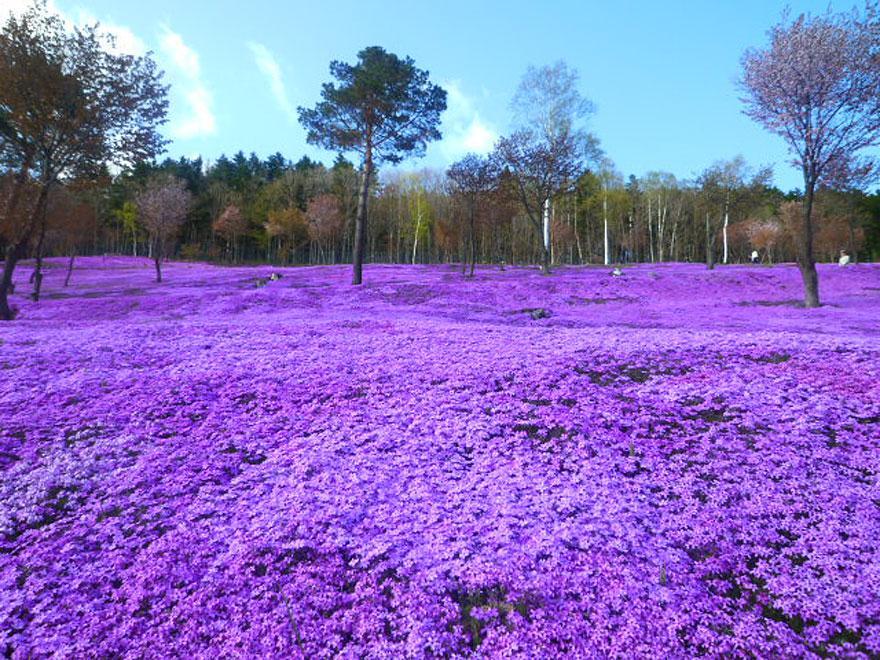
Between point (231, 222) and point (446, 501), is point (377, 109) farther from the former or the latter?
point (231, 222)

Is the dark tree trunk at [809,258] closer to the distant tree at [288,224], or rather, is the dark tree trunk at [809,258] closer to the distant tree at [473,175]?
the distant tree at [473,175]

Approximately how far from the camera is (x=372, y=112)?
3088cm

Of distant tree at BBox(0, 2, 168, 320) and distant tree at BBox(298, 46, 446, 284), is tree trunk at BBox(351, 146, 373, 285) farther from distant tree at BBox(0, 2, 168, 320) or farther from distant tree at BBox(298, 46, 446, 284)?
distant tree at BBox(0, 2, 168, 320)

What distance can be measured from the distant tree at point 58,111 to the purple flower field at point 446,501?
45.4 feet

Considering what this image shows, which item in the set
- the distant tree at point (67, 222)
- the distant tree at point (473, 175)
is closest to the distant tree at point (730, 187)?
the distant tree at point (473, 175)

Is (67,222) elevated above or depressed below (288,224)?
below

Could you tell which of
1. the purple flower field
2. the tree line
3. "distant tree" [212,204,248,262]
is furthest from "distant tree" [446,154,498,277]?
"distant tree" [212,204,248,262]

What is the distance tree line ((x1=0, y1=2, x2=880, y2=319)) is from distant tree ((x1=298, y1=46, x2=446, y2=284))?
105 mm

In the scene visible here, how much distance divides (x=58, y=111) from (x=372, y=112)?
17.4 metres

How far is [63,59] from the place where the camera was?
61.9 ft

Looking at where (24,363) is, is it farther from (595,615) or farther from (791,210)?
(791,210)

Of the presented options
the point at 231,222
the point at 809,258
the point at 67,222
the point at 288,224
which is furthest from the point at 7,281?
the point at 231,222

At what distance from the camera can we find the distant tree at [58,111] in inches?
701

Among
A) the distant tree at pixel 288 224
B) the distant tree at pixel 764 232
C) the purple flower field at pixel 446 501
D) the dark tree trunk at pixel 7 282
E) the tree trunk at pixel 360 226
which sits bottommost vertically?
the purple flower field at pixel 446 501
